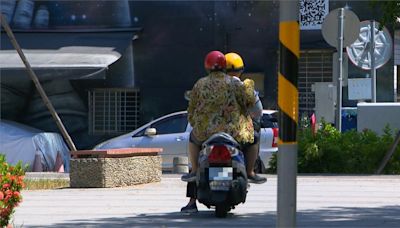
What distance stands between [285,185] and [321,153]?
11085 millimetres

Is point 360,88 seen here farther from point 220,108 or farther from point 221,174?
point 221,174

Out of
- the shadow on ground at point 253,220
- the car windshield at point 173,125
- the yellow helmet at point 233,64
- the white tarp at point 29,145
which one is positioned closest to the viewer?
the shadow on ground at point 253,220

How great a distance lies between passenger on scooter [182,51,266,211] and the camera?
30.5 ft

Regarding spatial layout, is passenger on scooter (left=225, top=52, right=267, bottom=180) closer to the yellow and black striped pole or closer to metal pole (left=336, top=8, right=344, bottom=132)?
the yellow and black striped pole

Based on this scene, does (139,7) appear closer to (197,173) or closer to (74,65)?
(74,65)

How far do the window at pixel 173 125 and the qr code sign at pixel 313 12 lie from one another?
17.3 feet

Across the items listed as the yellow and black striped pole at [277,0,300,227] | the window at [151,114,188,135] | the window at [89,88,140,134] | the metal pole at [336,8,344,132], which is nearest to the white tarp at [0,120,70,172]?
the window at [89,88,140,134]

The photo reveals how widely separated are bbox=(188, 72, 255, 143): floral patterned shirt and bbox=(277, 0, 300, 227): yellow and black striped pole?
3.83 m

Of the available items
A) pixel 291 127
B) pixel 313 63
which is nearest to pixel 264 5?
pixel 313 63

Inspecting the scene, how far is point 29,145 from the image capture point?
2192 cm

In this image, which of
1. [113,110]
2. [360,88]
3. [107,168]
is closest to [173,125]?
[360,88]

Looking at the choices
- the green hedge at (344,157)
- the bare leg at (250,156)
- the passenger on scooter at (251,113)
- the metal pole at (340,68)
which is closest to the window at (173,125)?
the metal pole at (340,68)

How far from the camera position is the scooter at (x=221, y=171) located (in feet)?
29.7

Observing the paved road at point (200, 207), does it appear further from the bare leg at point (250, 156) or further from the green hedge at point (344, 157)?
the green hedge at point (344, 157)
